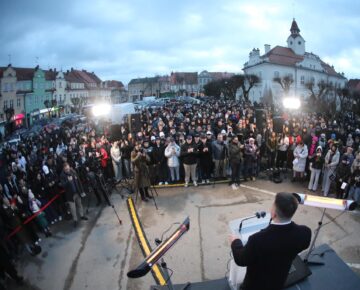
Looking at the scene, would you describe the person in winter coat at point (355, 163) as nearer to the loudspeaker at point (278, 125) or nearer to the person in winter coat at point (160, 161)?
the loudspeaker at point (278, 125)

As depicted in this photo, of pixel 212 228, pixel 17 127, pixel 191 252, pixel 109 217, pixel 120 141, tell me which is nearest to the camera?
pixel 191 252

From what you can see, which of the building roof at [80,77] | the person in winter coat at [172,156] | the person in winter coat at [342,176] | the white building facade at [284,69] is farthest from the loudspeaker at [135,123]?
the building roof at [80,77]

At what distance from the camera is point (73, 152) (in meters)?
12.2

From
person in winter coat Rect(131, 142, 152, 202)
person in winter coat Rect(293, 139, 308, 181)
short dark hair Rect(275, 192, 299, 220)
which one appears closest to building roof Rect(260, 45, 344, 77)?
person in winter coat Rect(293, 139, 308, 181)

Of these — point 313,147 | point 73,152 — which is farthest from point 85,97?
point 313,147

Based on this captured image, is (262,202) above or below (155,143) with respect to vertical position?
below

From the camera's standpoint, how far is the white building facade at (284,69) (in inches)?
2368

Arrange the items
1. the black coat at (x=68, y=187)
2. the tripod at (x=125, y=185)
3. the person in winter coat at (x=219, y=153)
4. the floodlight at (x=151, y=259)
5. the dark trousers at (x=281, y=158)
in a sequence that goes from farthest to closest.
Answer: the dark trousers at (x=281, y=158), the person in winter coat at (x=219, y=153), the tripod at (x=125, y=185), the black coat at (x=68, y=187), the floodlight at (x=151, y=259)

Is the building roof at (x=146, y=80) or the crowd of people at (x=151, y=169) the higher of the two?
the building roof at (x=146, y=80)

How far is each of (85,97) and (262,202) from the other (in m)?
77.5

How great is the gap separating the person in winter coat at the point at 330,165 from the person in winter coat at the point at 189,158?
15.5ft

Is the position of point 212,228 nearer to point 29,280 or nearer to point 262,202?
point 262,202

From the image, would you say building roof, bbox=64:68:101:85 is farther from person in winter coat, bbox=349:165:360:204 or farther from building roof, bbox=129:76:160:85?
person in winter coat, bbox=349:165:360:204

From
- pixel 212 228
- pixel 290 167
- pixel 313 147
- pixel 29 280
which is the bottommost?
pixel 29 280
